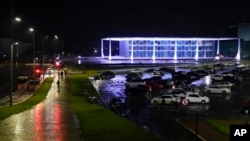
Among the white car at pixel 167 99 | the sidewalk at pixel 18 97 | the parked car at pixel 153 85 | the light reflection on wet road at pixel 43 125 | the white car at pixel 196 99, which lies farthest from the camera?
the parked car at pixel 153 85

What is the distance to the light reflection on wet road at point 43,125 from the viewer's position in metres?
19.6

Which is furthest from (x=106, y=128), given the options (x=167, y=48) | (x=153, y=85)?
(x=167, y=48)

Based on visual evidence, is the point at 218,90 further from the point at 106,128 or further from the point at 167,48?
the point at 167,48

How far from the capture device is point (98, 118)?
87.9 feet

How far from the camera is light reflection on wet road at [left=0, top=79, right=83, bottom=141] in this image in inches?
771

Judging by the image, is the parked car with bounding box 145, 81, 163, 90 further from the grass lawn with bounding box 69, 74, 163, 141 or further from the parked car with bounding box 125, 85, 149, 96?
the grass lawn with bounding box 69, 74, 163, 141

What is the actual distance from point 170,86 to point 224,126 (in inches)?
1173

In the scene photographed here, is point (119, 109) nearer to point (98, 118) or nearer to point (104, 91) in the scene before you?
point (98, 118)

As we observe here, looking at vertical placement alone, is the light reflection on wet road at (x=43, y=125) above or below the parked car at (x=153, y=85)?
below

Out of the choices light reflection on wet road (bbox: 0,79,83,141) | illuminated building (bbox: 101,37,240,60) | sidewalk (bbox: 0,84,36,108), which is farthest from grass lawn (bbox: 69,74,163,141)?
illuminated building (bbox: 101,37,240,60)


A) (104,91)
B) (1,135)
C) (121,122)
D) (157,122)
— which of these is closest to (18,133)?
(1,135)

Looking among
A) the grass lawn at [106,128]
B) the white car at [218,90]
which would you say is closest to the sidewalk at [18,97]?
the grass lawn at [106,128]

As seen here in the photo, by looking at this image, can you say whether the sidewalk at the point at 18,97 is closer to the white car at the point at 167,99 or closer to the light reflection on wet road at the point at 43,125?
the light reflection on wet road at the point at 43,125

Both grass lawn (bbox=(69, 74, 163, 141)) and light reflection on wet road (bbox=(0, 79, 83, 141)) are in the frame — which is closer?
light reflection on wet road (bbox=(0, 79, 83, 141))
